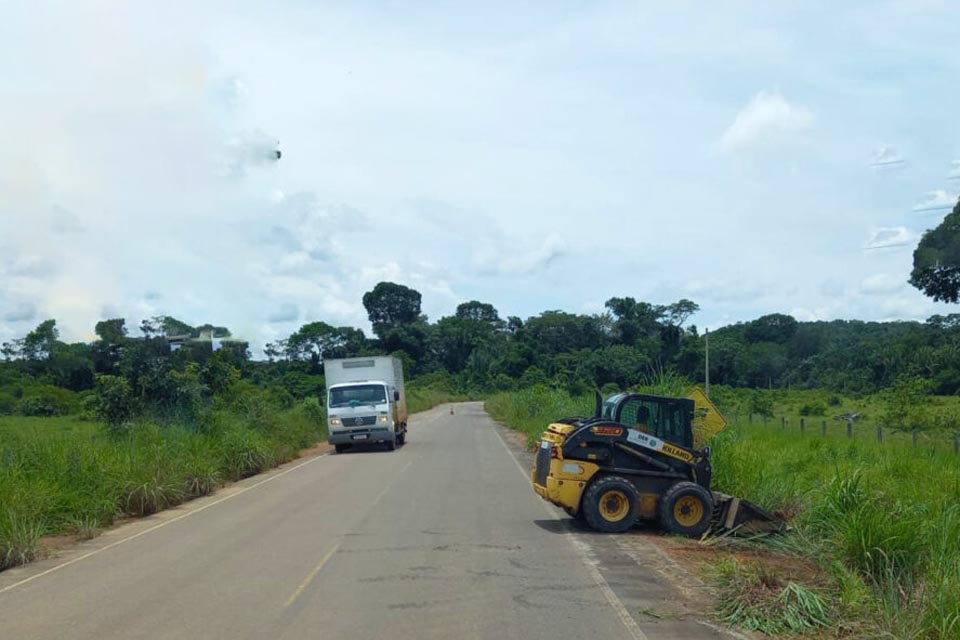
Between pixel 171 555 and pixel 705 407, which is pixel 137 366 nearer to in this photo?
pixel 171 555

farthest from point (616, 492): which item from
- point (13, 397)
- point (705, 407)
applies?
point (13, 397)

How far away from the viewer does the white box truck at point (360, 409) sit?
30.2m

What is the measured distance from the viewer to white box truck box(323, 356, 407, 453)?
1191 inches

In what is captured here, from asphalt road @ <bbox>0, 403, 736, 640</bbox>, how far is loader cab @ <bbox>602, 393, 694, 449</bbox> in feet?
6.35

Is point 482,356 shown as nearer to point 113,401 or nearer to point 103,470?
point 113,401

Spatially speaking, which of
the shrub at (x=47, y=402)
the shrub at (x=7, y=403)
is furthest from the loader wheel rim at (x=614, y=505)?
the shrub at (x=47, y=402)

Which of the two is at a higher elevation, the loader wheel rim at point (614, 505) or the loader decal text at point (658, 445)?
the loader decal text at point (658, 445)

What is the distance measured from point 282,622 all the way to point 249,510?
348 inches

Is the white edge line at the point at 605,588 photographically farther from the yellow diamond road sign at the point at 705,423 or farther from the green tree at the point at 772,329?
the green tree at the point at 772,329

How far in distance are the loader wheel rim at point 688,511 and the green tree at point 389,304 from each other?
10275cm

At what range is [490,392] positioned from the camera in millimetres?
Result: 92125

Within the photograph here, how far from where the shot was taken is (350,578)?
1001 cm

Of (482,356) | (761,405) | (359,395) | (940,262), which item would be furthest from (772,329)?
(359,395)

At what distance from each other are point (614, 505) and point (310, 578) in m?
5.19
